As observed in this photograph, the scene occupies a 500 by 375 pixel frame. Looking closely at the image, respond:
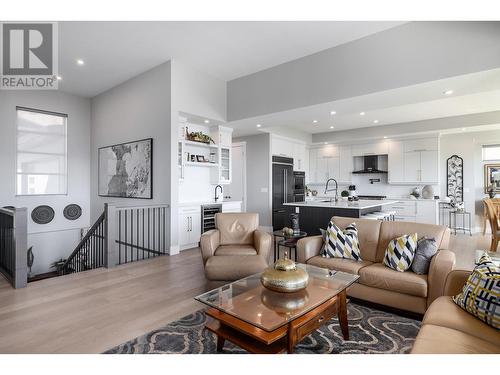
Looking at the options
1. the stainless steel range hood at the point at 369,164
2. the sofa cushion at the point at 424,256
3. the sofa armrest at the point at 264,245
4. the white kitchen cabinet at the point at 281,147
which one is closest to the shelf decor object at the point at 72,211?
the white kitchen cabinet at the point at 281,147

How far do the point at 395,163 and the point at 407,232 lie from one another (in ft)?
19.3

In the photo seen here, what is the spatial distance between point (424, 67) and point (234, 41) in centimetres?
272

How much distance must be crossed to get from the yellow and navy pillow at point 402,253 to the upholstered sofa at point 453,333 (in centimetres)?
74

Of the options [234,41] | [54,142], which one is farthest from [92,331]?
[54,142]

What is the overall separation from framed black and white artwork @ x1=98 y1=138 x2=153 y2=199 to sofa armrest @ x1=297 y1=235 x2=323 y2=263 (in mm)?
3298

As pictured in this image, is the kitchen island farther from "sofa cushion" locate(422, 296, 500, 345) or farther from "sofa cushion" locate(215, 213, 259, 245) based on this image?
"sofa cushion" locate(422, 296, 500, 345)

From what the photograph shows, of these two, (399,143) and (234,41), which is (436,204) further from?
(234,41)

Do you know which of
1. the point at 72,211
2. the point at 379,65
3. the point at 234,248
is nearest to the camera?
the point at 234,248

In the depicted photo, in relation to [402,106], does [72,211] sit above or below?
below

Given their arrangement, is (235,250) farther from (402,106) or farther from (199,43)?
(402,106)

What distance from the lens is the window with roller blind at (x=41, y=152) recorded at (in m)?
6.03

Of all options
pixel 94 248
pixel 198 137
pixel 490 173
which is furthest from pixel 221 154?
pixel 490 173

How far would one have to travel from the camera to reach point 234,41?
4238 mm

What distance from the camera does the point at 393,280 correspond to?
97.6 inches
